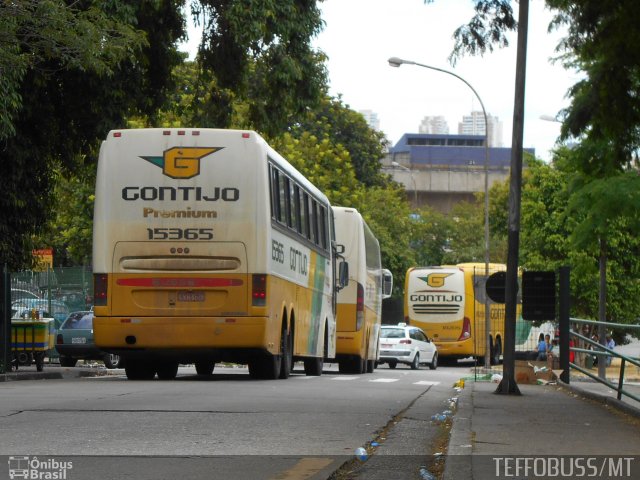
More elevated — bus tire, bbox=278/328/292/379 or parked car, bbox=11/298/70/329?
parked car, bbox=11/298/70/329

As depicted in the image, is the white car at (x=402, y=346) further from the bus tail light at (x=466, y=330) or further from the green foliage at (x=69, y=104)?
the green foliage at (x=69, y=104)

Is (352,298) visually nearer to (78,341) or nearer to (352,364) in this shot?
(352,364)

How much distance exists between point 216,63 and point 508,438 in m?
17.7

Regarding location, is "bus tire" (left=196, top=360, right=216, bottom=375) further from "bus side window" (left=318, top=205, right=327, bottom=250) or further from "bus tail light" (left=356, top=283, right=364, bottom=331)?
"bus tail light" (left=356, top=283, right=364, bottom=331)

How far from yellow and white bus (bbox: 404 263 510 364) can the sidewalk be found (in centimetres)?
3406

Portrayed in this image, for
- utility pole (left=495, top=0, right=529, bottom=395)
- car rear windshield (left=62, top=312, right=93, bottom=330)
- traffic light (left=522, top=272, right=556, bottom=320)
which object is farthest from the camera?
car rear windshield (left=62, top=312, right=93, bottom=330)

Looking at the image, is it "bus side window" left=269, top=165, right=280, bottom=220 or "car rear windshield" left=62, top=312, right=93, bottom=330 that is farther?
"car rear windshield" left=62, top=312, right=93, bottom=330

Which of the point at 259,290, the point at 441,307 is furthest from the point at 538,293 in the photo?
the point at 441,307

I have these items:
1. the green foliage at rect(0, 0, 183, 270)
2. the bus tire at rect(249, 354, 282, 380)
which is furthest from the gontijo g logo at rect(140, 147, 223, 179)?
the bus tire at rect(249, 354, 282, 380)

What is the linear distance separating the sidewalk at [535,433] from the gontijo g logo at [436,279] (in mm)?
34132

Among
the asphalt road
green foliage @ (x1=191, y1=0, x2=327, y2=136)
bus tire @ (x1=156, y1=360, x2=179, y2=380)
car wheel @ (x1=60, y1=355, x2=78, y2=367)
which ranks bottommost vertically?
car wheel @ (x1=60, y1=355, x2=78, y2=367)

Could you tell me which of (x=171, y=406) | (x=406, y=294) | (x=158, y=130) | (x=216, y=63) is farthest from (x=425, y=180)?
(x=171, y=406)

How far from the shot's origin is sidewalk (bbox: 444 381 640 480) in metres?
8.99

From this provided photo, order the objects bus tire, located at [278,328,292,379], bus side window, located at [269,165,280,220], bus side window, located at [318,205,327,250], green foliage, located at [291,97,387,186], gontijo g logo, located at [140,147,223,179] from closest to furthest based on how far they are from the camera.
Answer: gontijo g logo, located at [140,147,223,179] → bus side window, located at [269,165,280,220] → bus tire, located at [278,328,292,379] → bus side window, located at [318,205,327,250] → green foliage, located at [291,97,387,186]
